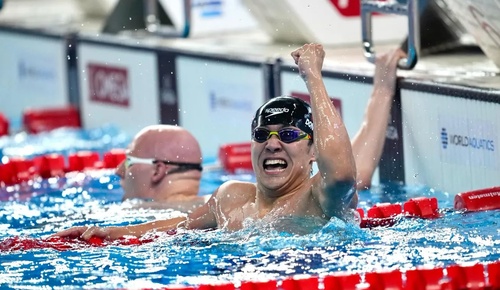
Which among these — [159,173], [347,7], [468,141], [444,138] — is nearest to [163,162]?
[159,173]

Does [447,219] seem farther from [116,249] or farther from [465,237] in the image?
[116,249]

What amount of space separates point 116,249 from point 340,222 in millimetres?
880

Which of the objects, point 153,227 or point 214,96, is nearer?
point 153,227

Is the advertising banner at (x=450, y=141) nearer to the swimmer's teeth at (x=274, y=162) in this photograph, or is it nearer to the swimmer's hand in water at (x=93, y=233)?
the swimmer's teeth at (x=274, y=162)

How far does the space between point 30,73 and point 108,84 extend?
134cm

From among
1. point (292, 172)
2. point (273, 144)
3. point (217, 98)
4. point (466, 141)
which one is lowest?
point (217, 98)

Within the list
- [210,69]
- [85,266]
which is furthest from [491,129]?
[210,69]

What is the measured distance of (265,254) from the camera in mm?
4105

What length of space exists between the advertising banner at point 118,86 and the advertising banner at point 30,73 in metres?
0.34

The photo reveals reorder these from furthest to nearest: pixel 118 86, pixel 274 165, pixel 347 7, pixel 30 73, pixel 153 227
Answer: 1. pixel 30 73
2. pixel 118 86
3. pixel 347 7
4. pixel 153 227
5. pixel 274 165

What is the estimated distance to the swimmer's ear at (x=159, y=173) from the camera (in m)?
5.49

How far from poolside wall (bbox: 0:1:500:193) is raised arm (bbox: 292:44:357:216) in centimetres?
128

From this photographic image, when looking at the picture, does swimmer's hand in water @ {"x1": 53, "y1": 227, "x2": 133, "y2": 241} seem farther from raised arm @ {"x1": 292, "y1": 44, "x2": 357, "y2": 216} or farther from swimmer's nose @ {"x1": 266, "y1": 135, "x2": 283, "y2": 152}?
raised arm @ {"x1": 292, "y1": 44, "x2": 357, "y2": 216}

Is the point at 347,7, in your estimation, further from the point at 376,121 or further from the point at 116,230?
the point at 116,230
